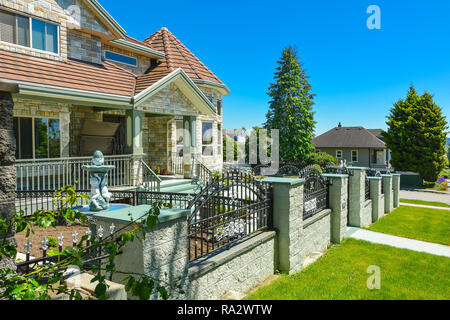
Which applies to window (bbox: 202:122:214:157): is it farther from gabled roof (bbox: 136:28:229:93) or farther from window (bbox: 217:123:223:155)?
gabled roof (bbox: 136:28:229:93)

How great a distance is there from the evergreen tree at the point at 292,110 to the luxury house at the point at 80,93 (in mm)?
19124

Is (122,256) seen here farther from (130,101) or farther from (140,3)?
(140,3)

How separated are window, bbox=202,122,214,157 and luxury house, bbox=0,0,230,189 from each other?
8.28 feet

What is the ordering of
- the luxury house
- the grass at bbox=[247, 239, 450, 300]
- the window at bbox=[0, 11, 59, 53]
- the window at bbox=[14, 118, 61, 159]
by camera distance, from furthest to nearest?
the window at bbox=[14, 118, 61, 159]
the window at bbox=[0, 11, 59, 53]
the luxury house
the grass at bbox=[247, 239, 450, 300]

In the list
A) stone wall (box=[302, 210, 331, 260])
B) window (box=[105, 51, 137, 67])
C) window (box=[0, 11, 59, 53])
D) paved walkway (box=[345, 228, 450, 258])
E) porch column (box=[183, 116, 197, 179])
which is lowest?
paved walkway (box=[345, 228, 450, 258])

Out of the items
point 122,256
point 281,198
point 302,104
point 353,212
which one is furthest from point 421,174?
point 122,256

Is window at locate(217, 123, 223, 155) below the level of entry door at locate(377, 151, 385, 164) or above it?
above

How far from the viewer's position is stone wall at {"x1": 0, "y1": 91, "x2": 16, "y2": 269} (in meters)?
2.32

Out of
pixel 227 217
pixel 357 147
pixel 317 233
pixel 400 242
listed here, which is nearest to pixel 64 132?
pixel 227 217

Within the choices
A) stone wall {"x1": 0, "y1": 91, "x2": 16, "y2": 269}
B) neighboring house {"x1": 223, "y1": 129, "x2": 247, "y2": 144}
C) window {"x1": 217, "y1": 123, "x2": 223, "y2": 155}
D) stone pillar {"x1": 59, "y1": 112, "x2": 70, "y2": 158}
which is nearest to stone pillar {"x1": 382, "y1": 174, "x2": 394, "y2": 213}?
window {"x1": 217, "y1": 123, "x2": 223, "y2": 155}

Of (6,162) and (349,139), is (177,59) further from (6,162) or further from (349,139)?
(349,139)

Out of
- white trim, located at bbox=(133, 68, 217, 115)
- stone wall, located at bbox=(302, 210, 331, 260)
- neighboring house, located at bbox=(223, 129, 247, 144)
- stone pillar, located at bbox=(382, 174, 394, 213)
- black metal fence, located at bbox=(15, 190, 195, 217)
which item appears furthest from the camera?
neighboring house, located at bbox=(223, 129, 247, 144)

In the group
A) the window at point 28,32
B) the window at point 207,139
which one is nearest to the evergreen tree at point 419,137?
the window at point 207,139

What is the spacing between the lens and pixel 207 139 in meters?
18.1
